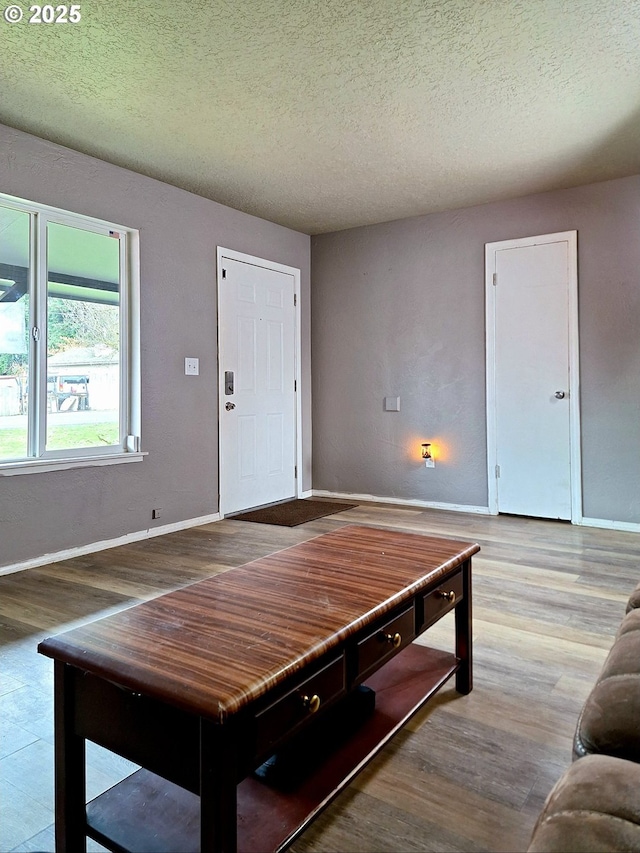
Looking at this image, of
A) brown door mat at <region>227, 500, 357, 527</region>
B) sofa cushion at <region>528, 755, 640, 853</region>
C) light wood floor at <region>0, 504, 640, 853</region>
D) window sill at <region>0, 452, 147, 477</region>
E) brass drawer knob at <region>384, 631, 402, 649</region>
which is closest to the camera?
sofa cushion at <region>528, 755, 640, 853</region>

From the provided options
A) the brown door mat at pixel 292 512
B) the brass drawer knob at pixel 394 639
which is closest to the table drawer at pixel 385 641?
the brass drawer knob at pixel 394 639

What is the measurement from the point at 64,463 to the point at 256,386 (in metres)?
1.94

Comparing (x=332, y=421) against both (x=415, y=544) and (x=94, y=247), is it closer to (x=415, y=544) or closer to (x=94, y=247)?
(x=94, y=247)

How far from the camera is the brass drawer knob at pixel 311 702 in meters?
1.12

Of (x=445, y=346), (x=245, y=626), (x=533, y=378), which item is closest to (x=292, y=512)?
(x=445, y=346)

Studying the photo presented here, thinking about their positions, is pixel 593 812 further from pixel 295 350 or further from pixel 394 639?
pixel 295 350

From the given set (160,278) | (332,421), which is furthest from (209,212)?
(332,421)

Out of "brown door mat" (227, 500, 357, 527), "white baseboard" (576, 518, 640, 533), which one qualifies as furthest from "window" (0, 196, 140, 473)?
"white baseboard" (576, 518, 640, 533)

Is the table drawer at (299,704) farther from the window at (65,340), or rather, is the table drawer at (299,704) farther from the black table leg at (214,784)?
the window at (65,340)

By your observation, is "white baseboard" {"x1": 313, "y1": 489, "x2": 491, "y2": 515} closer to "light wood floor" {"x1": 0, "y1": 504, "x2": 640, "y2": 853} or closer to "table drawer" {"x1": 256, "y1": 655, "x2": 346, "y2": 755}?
"light wood floor" {"x1": 0, "y1": 504, "x2": 640, "y2": 853}

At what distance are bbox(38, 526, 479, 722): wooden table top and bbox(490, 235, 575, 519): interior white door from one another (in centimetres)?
297

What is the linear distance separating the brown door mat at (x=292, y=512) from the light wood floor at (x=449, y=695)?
2.14 ft

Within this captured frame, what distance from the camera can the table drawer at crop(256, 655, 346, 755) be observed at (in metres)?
1.03

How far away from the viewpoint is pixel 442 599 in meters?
1.70
